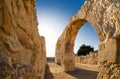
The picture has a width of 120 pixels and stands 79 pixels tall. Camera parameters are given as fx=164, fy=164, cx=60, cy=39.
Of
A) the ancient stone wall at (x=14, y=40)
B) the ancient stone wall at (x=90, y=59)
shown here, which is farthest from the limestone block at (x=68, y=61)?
the ancient stone wall at (x=14, y=40)

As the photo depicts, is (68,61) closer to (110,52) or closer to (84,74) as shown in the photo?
(84,74)

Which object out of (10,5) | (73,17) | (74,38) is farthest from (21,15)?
(74,38)

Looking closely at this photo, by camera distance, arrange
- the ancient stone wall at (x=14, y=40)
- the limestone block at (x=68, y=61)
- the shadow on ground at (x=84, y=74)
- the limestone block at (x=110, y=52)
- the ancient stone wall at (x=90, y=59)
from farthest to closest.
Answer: the ancient stone wall at (x=90, y=59) < the limestone block at (x=68, y=61) < the shadow on ground at (x=84, y=74) < the limestone block at (x=110, y=52) < the ancient stone wall at (x=14, y=40)

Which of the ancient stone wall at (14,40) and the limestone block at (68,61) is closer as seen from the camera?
the ancient stone wall at (14,40)

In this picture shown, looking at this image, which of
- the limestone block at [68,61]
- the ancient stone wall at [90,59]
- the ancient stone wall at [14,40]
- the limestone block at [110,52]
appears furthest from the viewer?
the ancient stone wall at [90,59]

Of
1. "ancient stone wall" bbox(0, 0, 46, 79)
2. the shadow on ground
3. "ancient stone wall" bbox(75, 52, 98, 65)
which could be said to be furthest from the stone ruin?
"ancient stone wall" bbox(75, 52, 98, 65)

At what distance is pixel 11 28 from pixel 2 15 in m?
0.20

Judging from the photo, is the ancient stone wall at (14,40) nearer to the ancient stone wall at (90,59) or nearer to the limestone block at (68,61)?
the limestone block at (68,61)

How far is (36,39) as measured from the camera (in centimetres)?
312

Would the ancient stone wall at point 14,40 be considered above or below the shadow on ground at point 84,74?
above

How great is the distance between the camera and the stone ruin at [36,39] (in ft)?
6.37

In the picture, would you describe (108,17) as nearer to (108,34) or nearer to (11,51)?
(108,34)

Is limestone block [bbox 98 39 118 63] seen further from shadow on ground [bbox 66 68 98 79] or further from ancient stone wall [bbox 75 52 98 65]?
ancient stone wall [bbox 75 52 98 65]

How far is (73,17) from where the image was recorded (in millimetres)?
10758
